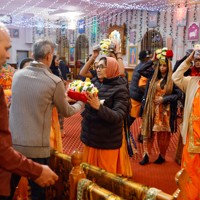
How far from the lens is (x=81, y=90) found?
7.97 ft

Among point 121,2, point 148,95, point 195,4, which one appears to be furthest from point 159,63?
point 121,2

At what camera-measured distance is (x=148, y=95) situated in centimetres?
398

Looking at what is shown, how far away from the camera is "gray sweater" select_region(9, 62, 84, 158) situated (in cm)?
205

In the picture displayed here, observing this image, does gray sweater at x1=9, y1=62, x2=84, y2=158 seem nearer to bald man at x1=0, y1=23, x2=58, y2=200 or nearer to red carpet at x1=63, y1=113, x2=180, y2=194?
bald man at x1=0, y1=23, x2=58, y2=200

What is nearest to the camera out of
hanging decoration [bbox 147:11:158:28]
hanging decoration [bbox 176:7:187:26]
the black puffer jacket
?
the black puffer jacket

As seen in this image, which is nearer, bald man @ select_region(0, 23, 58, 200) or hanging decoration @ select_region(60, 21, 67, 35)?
bald man @ select_region(0, 23, 58, 200)

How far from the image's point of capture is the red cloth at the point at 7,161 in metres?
1.33

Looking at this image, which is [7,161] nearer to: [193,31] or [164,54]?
[164,54]

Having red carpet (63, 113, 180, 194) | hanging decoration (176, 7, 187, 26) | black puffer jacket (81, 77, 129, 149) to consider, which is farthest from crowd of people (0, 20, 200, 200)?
hanging decoration (176, 7, 187, 26)

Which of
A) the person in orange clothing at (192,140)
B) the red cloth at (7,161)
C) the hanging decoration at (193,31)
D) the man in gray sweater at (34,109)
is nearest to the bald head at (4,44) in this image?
the red cloth at (7,161)

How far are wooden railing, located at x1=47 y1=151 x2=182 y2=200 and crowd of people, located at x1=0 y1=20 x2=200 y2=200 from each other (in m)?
0.13

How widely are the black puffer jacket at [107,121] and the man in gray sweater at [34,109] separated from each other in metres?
0.62

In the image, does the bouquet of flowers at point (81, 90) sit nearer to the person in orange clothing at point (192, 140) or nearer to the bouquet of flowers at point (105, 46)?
the person in orange clothing at point (192, 140)

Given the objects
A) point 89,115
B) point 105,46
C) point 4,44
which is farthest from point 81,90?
point 105,46
